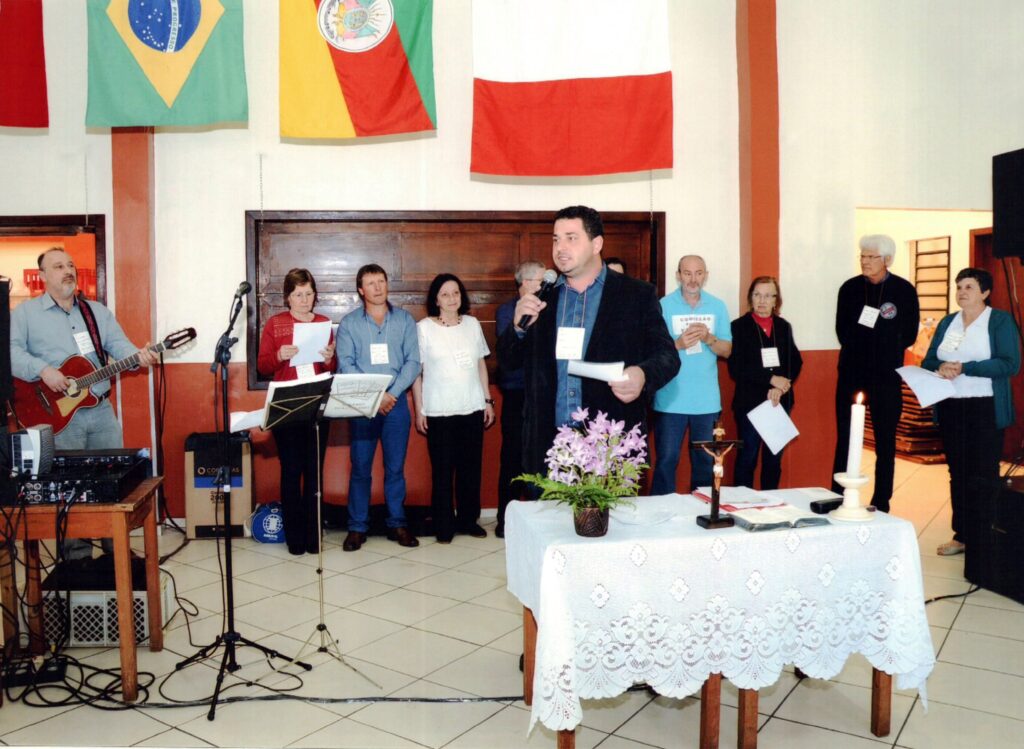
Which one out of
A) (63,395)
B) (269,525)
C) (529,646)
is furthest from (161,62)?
(529,646)

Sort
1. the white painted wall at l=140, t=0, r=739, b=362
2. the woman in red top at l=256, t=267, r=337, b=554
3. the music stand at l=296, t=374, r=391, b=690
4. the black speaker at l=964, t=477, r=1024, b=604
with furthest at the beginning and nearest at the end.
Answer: the white painted wall at l=140, t=0, r=739, b=362 → the woman in red top at l=256, t=267, r=337, b=554 → the black speaker at l=964, t=477, r=1024, b=604 → the music stand at l=296, t=374, r=391, b=690

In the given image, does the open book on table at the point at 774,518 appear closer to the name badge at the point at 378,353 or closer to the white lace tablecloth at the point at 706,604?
the white lace tablecloth at the point at 706,604

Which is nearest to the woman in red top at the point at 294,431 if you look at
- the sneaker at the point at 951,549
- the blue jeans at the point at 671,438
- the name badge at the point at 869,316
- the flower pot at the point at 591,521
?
the blue jeans at the point at 671,438

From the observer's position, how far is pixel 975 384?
4.52 metres

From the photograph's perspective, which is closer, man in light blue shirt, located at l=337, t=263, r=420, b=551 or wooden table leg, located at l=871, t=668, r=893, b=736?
wooden table leg, located at l=871, t=668, r=893, b=736

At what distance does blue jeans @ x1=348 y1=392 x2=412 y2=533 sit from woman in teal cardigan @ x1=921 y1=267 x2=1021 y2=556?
3.11 meters

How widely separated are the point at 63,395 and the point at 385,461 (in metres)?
1.80

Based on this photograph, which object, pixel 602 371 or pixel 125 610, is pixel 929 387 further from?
pixel 125 610

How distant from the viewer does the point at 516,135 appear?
196 inches

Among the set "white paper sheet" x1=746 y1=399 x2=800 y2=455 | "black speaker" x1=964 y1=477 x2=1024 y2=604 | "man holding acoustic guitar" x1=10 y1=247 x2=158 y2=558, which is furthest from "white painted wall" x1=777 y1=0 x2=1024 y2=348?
"man holding acoustic guitar" x1=10 y1=247 x2=158 y2=558

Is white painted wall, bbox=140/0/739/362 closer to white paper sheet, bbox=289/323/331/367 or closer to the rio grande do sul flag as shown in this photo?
the rio grande do sul flag

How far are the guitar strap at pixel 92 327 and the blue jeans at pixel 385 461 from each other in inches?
55.5

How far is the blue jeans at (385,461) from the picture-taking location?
4957mm

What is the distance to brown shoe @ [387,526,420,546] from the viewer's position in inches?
197
